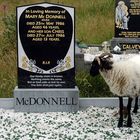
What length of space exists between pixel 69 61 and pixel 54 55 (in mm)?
297

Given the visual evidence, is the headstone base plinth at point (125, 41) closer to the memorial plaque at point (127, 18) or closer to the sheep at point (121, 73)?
the memorial plaque at point (127, 18)

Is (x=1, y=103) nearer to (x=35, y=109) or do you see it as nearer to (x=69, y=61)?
(x=35, y=109)

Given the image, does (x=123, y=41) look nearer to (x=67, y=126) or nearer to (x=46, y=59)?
(x=46, y=59)

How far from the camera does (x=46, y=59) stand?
9289 mm

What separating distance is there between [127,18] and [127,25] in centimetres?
18

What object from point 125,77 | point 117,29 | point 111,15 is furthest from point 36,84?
point 111,15

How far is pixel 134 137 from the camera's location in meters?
8.06

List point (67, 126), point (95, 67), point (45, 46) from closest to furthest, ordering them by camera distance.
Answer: point (95, 67), point (67, 126), point (45, 46)

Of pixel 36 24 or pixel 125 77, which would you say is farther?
pixel 36 24

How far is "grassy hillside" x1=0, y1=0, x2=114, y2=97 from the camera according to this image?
11.3m

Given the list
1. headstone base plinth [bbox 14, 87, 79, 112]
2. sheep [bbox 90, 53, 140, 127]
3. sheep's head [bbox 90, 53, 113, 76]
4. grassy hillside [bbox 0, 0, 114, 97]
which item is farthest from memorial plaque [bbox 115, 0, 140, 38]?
sheep's head [bbox 90, 53, 113, 76]

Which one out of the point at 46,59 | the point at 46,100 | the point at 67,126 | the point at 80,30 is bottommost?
the point at 67,126

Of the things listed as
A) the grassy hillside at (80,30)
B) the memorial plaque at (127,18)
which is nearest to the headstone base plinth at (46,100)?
the grassy hillside at (80,30)

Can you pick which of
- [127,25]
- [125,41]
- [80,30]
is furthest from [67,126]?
[80,30]
